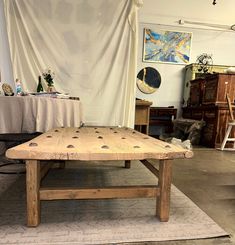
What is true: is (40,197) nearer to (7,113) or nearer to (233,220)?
(233,220)

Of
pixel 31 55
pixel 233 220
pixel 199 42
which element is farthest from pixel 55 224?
pixel 199 42

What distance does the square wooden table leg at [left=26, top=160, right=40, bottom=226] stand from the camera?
1.03m

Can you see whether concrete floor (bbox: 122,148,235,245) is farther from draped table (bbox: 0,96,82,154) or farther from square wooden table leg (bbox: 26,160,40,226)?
draped table (bbox: 0,96,82,154)

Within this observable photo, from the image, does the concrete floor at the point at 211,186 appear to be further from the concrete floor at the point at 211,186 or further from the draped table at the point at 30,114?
the draped table at the point at 30,114

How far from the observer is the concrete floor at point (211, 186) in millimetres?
1190

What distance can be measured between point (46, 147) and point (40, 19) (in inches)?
116

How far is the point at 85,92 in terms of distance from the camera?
349cm

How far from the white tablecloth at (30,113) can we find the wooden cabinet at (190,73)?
11.8 feet

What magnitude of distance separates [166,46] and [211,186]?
418 cm

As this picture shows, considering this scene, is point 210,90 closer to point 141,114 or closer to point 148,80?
point 141,114

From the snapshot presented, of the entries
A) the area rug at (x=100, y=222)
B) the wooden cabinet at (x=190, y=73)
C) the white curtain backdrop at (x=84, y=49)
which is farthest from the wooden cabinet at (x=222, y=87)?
the area rug at (x=100, y=222)

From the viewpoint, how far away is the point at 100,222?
1149 millimetres

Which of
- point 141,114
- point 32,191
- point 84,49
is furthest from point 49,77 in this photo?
point 32,191

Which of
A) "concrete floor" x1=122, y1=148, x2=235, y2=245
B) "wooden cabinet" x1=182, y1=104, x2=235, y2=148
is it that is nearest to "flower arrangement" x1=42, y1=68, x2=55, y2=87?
"concrete floor" x1=122, y1=148, x2=235, y2=245
